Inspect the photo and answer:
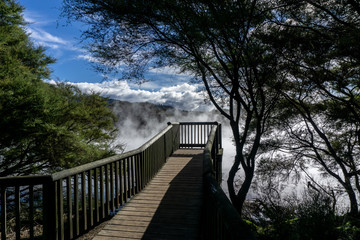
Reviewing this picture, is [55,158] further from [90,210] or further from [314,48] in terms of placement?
[314,48]

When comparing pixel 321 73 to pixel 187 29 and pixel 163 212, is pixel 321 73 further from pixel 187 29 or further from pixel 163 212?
pixel 163 212

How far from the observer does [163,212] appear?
4.64 metres

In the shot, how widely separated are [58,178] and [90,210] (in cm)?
106

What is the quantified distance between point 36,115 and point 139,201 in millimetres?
5926

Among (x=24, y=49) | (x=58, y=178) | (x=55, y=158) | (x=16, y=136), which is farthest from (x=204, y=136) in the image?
(x=24, y=49)

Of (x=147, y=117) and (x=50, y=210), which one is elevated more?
(x=147, y=117)

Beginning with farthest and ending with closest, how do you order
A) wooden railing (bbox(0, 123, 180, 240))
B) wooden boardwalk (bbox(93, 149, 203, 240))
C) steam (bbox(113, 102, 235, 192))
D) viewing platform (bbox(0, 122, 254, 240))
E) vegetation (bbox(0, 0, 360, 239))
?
steam (bbox(113, 102, 235, 192)), vegetation (bbox(0, 0, 360, 239)), wooden boardwalk (bbox(93, 149, 203, 240)), wooden railing (bbox(0, 123, 180, 240)), viewing platform (bbox(0, 122, 254, 240))

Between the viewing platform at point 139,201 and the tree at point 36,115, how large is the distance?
250 centimetres

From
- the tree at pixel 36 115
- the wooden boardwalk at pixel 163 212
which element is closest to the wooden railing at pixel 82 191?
the wooden boardwalk at pixel 163 212

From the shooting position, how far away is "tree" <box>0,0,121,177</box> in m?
8.24

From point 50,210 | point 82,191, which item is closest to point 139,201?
point 82,191

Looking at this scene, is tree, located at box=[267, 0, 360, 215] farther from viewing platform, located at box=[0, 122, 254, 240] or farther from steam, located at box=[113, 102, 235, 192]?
steam, located at box=[113, 102, 235, 192]

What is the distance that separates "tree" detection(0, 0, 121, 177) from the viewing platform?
8.22 feet

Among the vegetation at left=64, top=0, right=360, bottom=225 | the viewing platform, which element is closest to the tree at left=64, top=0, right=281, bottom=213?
the vegetation at left=64, top=0, right=360, bottom=225
